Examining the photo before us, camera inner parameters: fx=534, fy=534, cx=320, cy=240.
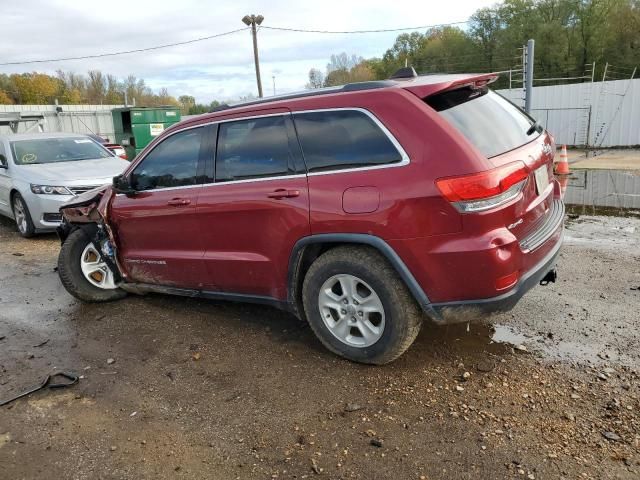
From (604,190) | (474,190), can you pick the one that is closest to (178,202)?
(474,190)

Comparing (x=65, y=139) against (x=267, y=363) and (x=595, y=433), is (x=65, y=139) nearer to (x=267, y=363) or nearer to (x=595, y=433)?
(x=267, y=363)

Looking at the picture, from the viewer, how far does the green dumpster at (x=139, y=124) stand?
78.2ft

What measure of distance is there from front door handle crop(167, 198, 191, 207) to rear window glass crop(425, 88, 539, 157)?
2.03 metres

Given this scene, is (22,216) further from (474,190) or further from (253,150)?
(474,190)

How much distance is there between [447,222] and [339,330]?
1.11 meters

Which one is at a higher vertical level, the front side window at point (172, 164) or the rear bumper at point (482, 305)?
the front side window at point (172, 164)

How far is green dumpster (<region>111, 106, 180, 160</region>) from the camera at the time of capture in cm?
2384

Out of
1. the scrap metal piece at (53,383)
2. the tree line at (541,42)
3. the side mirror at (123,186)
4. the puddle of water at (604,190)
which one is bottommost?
the puddle of water at (604,190)

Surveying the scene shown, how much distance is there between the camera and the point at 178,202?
429cm

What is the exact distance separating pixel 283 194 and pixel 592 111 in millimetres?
19422

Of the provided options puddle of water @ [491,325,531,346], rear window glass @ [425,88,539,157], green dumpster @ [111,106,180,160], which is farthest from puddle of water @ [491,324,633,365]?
green dumpster @ [111,106,180,160]

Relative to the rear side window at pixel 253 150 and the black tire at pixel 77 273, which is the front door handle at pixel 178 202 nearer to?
the rear side window at pixel 253 150

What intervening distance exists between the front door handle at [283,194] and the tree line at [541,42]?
3748 centimetres

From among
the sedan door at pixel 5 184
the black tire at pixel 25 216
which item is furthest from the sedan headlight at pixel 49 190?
the sedan door at pixel 5 184
